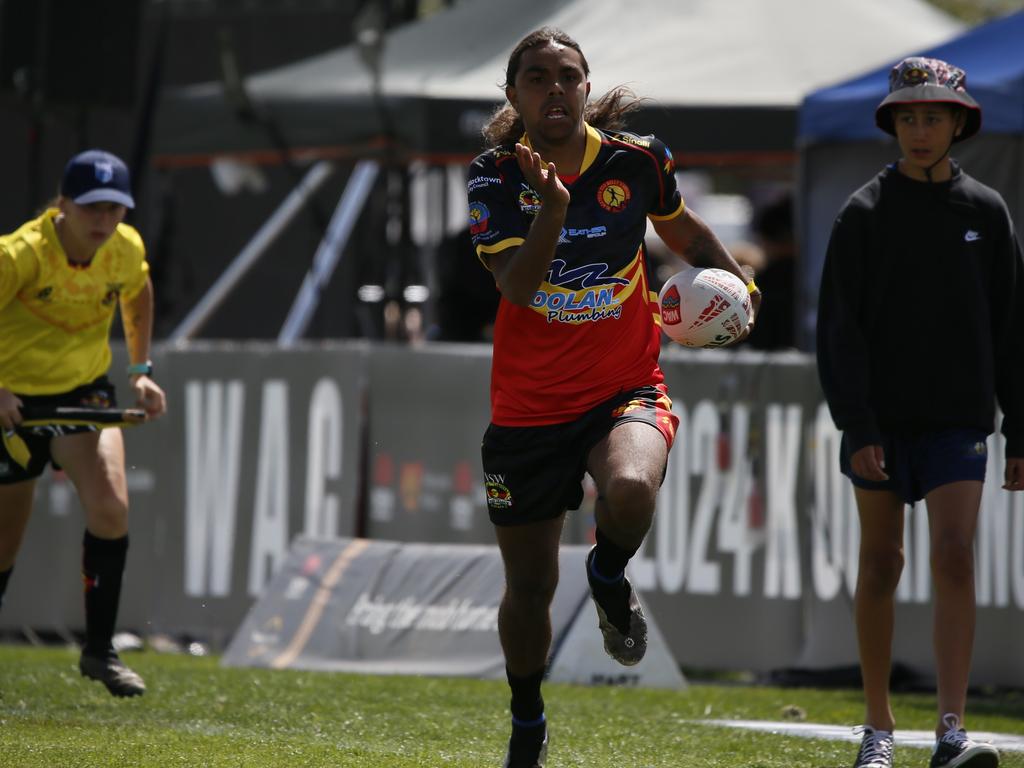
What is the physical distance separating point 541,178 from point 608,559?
118 cm

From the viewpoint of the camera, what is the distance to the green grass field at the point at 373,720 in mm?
6133

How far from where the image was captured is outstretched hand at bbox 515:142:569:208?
5.06 metres

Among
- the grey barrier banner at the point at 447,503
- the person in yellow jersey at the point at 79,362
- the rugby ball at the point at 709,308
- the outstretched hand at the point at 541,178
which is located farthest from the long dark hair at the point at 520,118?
the grey barrier banner at the point at 447,503

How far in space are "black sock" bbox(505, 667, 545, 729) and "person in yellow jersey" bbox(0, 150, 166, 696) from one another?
256 cm

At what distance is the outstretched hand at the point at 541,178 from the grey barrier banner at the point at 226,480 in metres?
5.67

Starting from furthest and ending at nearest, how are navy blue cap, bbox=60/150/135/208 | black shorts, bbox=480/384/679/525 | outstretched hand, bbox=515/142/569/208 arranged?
navy blue cap, bbox=60/150/135/208
black shorts, bbox=480/384/679/525
outstretched hand, bbox=515/142/569/208

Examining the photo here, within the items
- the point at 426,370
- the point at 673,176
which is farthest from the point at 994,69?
the point at 673,176

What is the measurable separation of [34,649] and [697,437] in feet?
13.4

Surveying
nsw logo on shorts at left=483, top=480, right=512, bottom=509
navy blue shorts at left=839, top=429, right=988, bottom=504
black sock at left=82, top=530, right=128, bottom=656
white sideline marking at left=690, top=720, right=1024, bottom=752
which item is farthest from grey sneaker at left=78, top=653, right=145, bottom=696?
navy blue shorts at left=839, top=429, right=988, bottom=504

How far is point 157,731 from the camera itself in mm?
6707

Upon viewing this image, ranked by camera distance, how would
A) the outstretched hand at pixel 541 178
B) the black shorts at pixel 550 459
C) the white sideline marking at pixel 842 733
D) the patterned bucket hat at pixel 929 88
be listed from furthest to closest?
the white sideline marking at pixel 842 733
the patterned bucket hat at pixel 929 88
the black shorts at pixel 550 459
the outstretched hand at pixel 541 178

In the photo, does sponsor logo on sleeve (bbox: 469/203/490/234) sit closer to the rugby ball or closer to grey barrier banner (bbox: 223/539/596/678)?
the rugby ball

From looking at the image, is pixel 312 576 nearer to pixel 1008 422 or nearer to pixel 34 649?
pixel 34 649

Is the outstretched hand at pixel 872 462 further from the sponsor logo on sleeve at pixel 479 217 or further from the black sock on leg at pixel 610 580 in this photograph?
the sponsor logo on sleeve at pixel 479 217
